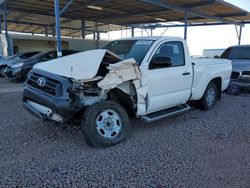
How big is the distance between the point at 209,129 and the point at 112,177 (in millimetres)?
2691

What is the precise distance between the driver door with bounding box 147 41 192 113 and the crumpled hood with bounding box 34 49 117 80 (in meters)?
1.01

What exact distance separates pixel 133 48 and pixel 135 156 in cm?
224

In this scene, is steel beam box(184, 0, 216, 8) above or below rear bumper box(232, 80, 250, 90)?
above

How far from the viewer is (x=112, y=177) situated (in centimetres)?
307

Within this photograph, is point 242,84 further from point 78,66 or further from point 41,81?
point 41,81

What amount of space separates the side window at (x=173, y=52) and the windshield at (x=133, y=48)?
283 mm

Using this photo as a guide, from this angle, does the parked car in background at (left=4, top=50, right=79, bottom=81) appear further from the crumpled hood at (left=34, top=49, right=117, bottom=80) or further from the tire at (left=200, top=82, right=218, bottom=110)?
the tire at (left=200, top=82, right=218, bottom=110)

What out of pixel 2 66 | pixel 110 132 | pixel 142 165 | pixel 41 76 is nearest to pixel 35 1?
pixel 2 66

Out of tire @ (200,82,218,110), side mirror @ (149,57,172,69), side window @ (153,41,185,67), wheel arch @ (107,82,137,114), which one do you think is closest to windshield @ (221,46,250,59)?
tire @ (200,82,218,110)

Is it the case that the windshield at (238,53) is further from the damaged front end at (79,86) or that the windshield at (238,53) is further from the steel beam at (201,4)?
the damaged front end at (79,86)

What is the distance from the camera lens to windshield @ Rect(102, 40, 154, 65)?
4547 millimetres

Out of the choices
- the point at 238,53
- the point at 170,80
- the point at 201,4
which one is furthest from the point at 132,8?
the point at 170,80

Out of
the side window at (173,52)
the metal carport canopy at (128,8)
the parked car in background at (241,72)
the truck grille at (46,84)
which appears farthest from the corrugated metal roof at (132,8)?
the truck grille at (46,84)

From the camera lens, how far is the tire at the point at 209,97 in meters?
6.18
